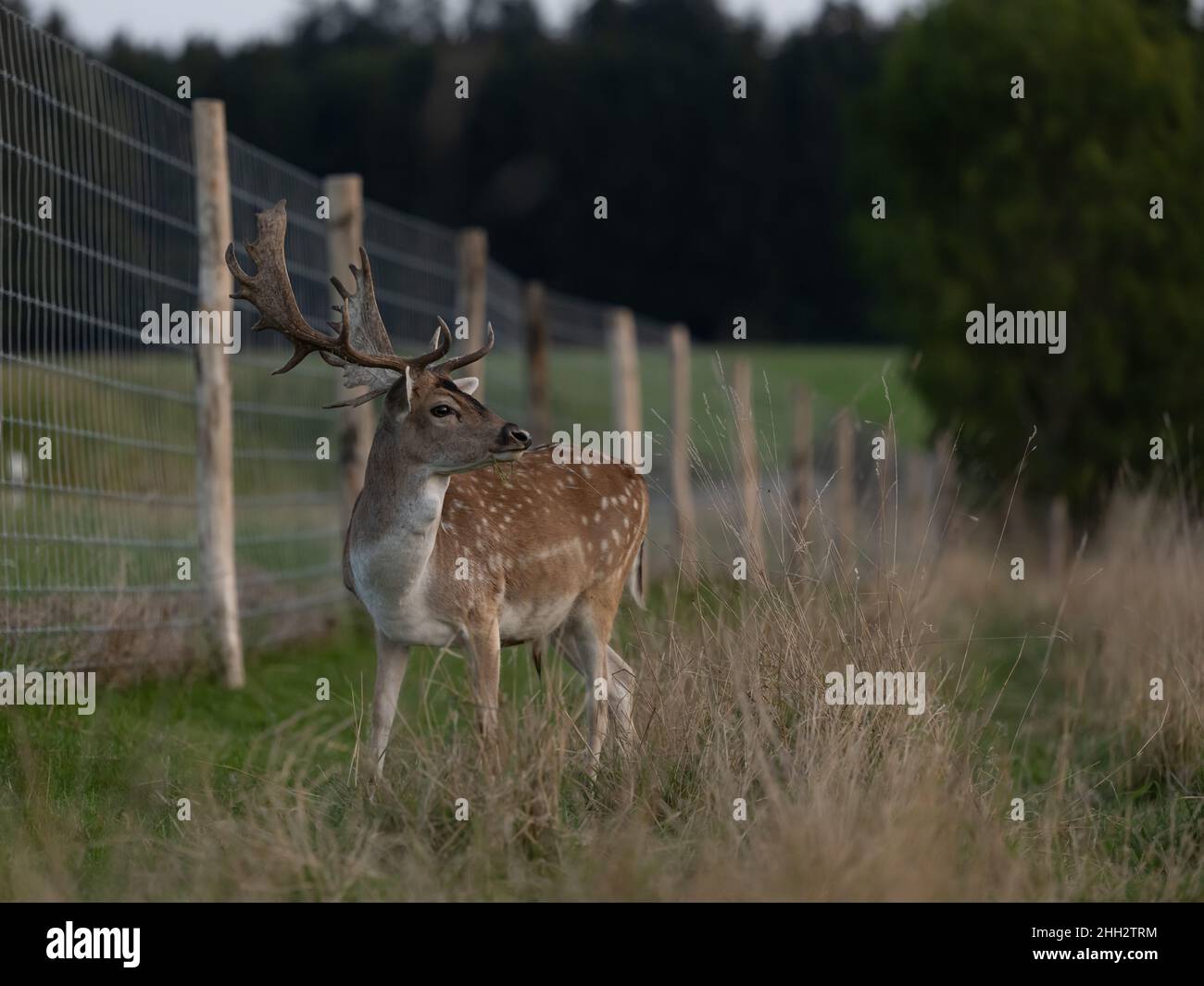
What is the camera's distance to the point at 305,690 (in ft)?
25.9

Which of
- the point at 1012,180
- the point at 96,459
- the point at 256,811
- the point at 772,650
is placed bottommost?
the point at 256,811

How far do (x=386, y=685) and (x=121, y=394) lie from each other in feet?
8.09

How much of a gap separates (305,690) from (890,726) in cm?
370

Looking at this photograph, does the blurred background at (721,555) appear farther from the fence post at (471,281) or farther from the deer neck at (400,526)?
the deer neck at (400,526)

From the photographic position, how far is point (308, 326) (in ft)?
19.4

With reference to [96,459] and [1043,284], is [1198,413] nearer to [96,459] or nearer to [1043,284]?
[1043,284]

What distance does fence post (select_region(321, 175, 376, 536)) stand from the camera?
939 cm

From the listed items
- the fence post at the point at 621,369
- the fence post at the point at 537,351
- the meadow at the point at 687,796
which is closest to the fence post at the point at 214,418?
the meadow at the point at 687,796

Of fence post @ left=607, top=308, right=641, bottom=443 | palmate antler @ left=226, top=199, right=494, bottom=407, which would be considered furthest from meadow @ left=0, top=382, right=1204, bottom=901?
fence post @ left=607, top=308, right=641, bottom=443

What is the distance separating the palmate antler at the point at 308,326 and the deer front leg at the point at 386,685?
0.85 meters

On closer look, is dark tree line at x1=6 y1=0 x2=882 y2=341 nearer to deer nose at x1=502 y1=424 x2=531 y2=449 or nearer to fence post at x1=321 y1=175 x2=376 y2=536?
fence post at x1=321 y1=175 x2=376 y2=536

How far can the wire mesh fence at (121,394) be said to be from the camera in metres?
6.45

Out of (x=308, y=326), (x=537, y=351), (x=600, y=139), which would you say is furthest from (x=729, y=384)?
(x=600, y=139)
